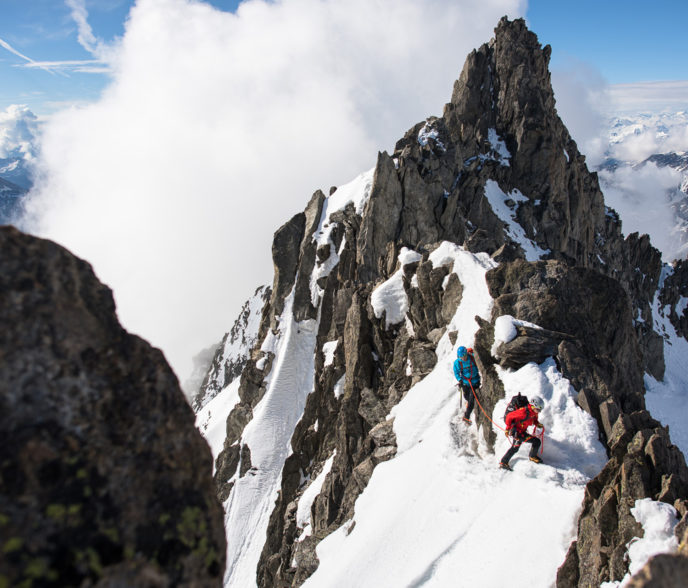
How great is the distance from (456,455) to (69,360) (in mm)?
12513

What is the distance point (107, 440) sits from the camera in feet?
13.0

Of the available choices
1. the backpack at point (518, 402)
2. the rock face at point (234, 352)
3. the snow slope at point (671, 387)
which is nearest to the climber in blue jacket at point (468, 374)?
the backpack at point (518, 402)

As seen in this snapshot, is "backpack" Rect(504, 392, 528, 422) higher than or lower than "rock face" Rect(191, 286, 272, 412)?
lower

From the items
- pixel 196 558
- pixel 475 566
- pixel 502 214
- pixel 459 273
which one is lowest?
pixel 475 566

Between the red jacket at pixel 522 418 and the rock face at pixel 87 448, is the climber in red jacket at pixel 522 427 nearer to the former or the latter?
the red jacket at pixel 522 418

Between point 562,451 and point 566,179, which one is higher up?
point 566,179

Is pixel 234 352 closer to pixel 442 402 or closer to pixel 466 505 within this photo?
pixel 442 402

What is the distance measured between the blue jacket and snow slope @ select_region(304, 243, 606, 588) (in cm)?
100

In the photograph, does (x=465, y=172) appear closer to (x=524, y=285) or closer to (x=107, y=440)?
(x=524, y=285)

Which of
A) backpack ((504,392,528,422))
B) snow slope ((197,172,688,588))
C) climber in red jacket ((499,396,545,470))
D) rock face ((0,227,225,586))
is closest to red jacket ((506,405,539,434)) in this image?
climber in red jacket ((499,396,545,470))

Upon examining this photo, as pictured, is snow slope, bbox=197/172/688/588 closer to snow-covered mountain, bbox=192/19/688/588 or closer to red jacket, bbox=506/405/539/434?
snow-covered mountain, bbox=192/19/688/588

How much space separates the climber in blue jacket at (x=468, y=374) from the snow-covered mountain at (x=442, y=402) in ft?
1.73

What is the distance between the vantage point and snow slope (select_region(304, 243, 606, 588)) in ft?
32.8

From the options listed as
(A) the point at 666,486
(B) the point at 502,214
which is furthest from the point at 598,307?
(B) the point at 502,214
